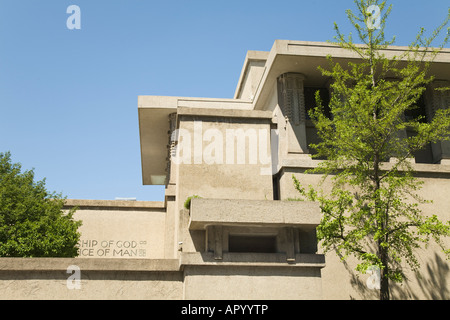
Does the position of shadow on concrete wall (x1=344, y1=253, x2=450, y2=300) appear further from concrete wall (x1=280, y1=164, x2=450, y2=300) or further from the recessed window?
the recessed window

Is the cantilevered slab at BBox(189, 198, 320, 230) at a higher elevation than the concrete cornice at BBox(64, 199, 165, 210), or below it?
below

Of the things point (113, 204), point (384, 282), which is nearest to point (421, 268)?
point (384, 282)

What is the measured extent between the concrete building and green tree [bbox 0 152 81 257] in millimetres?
4846

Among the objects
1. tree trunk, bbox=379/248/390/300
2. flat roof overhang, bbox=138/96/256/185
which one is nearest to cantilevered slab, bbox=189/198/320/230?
tree trunk, bbox=379/248/390/300

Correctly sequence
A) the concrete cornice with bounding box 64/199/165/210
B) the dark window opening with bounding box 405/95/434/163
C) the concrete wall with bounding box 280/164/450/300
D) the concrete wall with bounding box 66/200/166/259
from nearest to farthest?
the concrete wall with bounding box 280/164/450/300, the dark window opening with bounding box 405/95/434/163, the concrete wall with bounding box 66/200/166/259, the concrete cornice with bounding box 64/199/165/210

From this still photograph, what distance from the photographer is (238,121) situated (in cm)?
1766

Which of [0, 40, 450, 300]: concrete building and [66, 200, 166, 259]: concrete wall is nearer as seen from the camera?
[0, 40, 450, 300]: concrete building

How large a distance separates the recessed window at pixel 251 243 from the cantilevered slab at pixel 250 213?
1453 mm

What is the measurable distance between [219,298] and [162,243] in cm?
1566

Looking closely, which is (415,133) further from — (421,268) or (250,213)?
(250,213)

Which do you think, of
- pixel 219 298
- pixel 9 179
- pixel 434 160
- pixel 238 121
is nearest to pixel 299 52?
pixel 238 121

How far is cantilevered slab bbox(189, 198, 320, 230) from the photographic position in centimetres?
1395

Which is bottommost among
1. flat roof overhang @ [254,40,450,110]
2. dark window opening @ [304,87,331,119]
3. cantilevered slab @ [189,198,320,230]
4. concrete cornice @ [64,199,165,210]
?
cantilevered slab @ [189,198,320,230]
